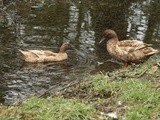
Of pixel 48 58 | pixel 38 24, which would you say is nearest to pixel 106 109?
pixel 48 58

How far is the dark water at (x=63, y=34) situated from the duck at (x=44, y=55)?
0.57 ft

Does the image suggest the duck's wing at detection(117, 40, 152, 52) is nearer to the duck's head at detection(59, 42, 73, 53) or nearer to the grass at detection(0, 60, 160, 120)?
the duck's head at detection(59, 42, 73, 53)

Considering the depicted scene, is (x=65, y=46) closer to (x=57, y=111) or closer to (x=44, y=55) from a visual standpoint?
(x=44, y=55)

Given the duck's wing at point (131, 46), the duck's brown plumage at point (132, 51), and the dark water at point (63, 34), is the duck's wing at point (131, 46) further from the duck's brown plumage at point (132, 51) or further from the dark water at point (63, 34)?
the dark water at point (63, 34)

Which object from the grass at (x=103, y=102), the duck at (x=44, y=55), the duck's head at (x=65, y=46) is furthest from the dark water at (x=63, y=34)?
the grass at (x=103, y=102)

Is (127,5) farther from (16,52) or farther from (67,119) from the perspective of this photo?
(67,119)

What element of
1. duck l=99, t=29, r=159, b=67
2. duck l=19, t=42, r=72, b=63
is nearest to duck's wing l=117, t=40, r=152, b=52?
duck l=99, t=29, r=159, b=67

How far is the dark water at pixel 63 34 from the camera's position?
11.1m

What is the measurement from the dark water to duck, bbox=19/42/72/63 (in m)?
0.17

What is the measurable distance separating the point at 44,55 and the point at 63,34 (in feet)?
7.45

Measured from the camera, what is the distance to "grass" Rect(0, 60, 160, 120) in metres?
6.23

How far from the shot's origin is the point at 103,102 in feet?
23.1

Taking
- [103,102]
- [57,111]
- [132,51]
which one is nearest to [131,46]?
[132,51]

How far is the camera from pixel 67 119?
6.13m
